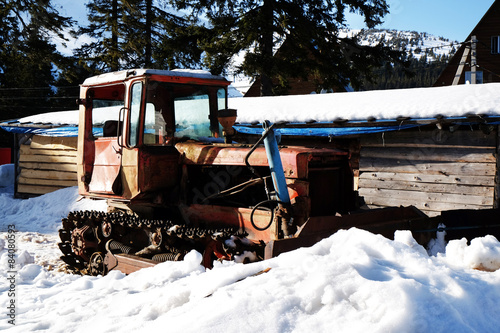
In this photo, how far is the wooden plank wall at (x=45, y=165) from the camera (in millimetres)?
16328

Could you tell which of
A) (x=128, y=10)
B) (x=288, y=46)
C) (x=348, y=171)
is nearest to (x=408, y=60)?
(x=288, y=46)

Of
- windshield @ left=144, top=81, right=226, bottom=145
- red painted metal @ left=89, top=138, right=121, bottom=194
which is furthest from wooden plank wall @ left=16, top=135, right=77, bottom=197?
windshield @ left=144, top=81, right=226, bottom=145

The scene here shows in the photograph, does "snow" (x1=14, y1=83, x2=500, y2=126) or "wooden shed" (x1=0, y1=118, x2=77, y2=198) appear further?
"wooden shed" (x1=0, y1=118, x2=77, y2=198)

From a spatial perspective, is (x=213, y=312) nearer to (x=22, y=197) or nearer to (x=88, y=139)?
(x=88, y=139)

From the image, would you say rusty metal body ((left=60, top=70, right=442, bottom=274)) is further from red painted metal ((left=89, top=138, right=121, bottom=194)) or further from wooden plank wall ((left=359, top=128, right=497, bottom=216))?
wooden plank wall ((left=359, top=128, right=497, bottom=216))

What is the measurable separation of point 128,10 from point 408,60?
11826 millimetres

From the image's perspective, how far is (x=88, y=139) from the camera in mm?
7293

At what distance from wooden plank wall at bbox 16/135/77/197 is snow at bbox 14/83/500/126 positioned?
599 cm

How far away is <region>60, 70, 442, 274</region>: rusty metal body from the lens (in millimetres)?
5621

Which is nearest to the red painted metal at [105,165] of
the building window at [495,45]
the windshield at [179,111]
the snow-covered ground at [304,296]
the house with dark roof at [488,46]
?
the windshield at [179,111]

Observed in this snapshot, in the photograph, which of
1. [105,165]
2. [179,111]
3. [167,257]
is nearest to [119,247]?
[167,257]

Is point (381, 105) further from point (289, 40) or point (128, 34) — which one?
point (128, 34)

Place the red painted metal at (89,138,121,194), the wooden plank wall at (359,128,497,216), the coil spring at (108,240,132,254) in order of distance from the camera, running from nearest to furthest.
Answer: the coil spring at (108,240,132,254), the red painted metal at (89,138,121,194), the wooden plank wall at (359,128,497,216)

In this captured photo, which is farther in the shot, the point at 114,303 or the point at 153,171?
the point at 153,171
